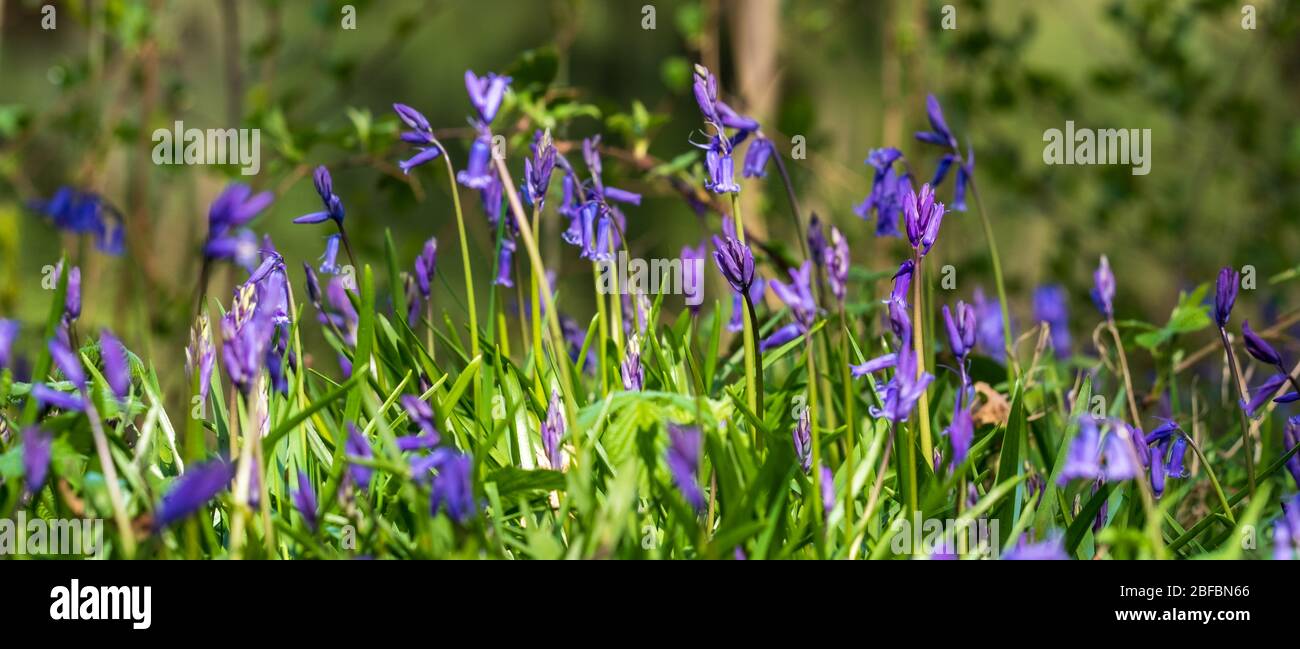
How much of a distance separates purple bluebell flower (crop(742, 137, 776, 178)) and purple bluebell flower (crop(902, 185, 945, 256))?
686 mm

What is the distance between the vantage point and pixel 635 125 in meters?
2.98

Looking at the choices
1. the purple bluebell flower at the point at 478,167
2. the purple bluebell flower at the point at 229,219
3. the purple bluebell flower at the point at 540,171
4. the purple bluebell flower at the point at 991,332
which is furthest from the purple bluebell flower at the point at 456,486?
the purple bluebell flower at the point at 991,332

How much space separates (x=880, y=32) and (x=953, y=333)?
25.0 ft

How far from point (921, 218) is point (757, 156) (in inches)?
29.7

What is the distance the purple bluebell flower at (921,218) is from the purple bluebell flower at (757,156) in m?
0.69

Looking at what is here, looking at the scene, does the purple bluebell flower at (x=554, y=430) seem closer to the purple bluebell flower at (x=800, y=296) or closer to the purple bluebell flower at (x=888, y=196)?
the purple bluebell flower at (x=800, y=296)

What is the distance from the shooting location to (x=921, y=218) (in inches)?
69.1

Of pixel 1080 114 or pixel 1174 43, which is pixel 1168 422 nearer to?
pixel 1174 43

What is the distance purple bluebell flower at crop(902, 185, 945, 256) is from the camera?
174cm

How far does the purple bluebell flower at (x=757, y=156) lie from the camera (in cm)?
243

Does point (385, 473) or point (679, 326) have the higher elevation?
point (679, 326)
